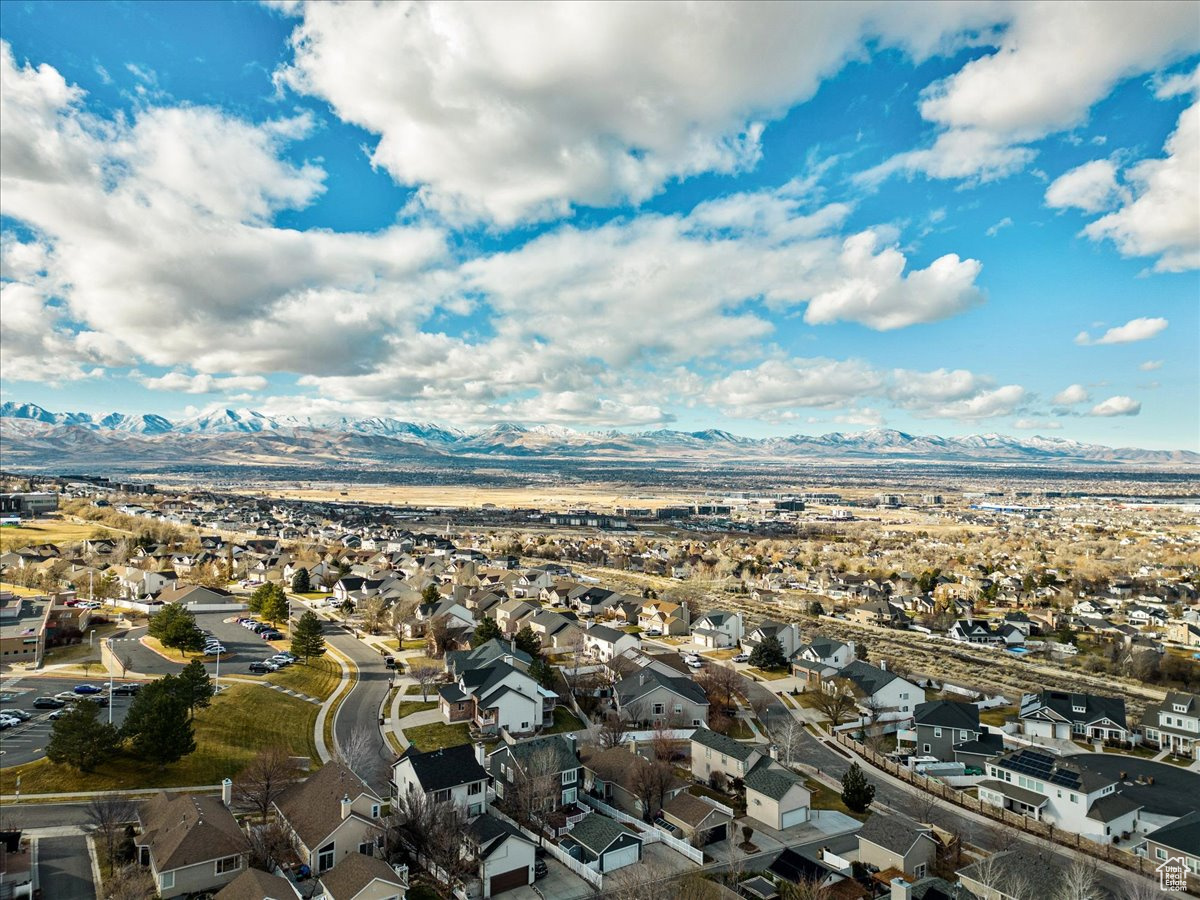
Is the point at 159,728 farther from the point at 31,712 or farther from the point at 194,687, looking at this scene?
the point at 31,712

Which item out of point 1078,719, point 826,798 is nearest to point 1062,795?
point 826,798

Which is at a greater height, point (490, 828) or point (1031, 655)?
point (490, 828)

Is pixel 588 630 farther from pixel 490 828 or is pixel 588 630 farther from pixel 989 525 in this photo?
pixel 989 525

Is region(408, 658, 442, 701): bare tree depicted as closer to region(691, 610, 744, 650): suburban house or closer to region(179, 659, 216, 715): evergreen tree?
region(179, 659, 216, 715): evergreen tree

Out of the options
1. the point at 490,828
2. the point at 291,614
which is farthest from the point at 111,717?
the point at 291,614

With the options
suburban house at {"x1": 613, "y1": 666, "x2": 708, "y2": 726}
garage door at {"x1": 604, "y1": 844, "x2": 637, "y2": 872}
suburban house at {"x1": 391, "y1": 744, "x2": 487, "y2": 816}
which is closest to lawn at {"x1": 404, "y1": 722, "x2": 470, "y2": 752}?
suburban house at {"x1": 391, "y1": 744, "x2": 487, "y2": 816}

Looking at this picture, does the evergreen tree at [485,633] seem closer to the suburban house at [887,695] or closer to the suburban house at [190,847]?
the suburban house at [887,695]
